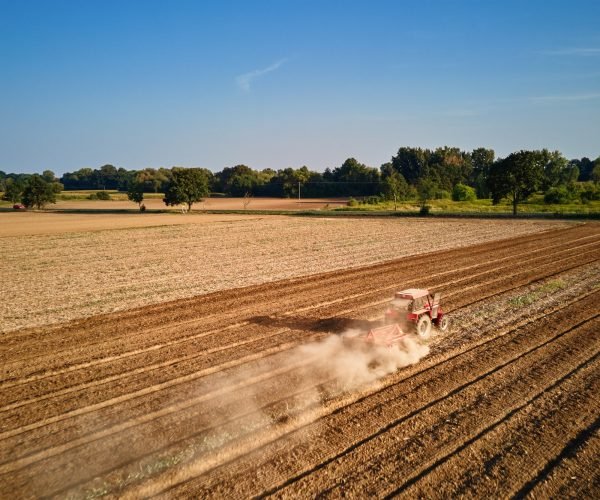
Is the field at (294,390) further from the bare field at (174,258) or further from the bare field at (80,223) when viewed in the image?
the bare field at (80,223)

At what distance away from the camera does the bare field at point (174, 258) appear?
17641mm

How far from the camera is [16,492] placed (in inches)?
257

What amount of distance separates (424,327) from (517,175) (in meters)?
48.7

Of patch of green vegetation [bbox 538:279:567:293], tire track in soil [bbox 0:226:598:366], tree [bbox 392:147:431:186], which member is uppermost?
tree [bbox 392:147:431:186]

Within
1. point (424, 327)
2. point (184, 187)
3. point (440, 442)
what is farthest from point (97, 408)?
point (184, 187)

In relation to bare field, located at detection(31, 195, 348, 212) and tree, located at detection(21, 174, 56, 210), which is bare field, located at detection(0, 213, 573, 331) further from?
tree, located at detection(21, 174, 56, 210)

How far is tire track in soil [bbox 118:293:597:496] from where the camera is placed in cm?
664

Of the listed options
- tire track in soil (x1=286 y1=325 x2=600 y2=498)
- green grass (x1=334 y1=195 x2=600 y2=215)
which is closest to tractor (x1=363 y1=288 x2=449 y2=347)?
tire track in soil (x1=286 y1=325 x2=600 y2=498)

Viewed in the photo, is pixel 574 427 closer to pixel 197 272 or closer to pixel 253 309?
pixel 253 309

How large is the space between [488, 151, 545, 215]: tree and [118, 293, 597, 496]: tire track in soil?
156 ft

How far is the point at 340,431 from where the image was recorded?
7.88 m

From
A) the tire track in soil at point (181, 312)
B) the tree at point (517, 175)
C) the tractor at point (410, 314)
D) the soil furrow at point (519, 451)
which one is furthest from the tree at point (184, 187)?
the soil furrow at point (519, 451)

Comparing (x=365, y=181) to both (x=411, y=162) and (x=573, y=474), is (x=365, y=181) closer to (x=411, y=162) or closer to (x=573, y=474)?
(x=411, y=162)

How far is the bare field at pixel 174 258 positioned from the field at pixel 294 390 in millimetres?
258
